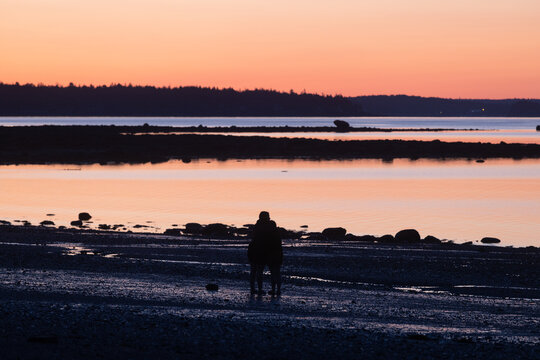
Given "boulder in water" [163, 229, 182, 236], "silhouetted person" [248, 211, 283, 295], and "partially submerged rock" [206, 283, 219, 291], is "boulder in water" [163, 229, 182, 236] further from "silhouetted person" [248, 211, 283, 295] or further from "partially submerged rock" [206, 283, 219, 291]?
"silhouetted person" [248, 211, 283, 295]

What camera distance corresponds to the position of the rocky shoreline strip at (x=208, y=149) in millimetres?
90062

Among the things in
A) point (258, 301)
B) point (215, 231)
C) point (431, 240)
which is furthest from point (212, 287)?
point (431, 240)

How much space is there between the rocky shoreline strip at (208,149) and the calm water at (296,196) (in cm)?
1205

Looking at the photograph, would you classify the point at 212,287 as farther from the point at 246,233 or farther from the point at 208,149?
the point at 208,149

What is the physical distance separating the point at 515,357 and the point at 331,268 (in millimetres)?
11407

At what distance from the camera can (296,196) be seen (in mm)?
51688

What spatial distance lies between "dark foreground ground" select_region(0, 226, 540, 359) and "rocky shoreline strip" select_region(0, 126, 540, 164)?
57.3 m

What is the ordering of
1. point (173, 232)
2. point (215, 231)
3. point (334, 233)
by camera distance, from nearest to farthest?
1. point (334, 233)
2. point (215, 231)
3. point (173, 232)

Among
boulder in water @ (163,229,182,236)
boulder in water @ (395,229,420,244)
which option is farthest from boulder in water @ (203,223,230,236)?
boulder in water @ (395,229,420,244)

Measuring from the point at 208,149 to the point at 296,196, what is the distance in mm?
51392

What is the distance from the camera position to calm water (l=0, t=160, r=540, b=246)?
39.2 metres

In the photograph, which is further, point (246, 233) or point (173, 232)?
point (173, 232)

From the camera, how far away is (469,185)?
200ft

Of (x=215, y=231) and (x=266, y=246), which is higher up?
(x=266, y=246)
